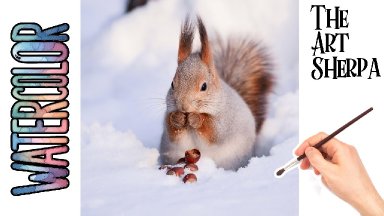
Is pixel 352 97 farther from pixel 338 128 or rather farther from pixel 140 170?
pixel 140 170

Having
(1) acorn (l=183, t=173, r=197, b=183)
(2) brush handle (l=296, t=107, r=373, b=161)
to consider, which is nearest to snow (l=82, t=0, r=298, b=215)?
(1) acorn (l=183, t=173, r=197, b=183)

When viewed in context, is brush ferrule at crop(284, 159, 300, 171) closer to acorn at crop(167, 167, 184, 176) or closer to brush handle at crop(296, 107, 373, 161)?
brush handle at crop(296, 107, 373, 161)

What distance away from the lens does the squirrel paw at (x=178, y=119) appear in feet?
6.42

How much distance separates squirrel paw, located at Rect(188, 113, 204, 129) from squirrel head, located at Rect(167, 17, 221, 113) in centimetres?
2

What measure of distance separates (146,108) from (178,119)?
0.11 metres

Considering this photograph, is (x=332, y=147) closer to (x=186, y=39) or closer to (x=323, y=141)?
(x=323, y=141)

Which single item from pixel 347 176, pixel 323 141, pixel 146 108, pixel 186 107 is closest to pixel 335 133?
pixel 323 141

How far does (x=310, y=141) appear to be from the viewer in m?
1.99

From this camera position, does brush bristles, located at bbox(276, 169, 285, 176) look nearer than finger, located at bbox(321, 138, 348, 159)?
No

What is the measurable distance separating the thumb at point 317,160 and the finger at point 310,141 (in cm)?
6

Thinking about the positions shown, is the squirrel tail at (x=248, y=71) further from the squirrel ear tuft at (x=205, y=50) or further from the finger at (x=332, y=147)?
the finger at (x=332, y=147)

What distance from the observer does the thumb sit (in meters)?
1.86

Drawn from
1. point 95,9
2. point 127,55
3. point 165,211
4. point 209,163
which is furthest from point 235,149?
point 95,9

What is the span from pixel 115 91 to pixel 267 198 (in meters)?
0.54
